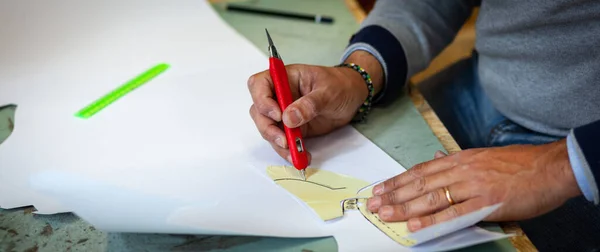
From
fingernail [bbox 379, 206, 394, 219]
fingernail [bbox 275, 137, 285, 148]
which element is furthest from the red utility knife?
fingernail [bbox 379, 206, 394, 219]

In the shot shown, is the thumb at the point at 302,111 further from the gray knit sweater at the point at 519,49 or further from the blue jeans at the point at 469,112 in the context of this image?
the blue jeans at the point at 469,112

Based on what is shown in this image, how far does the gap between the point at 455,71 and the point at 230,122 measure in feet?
1.58

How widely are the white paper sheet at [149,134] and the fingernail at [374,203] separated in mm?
19

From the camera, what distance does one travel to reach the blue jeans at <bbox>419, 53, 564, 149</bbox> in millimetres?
798

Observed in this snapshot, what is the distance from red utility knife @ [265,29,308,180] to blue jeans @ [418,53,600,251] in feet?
1.06

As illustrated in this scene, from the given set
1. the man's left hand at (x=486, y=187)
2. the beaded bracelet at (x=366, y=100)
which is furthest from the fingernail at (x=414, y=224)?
the beaded bracelet at (x=366, y=100)

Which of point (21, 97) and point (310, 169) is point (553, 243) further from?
point (21, 97)

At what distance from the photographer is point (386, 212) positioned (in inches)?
21.6

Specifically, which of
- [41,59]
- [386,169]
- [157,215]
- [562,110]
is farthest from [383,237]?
[41,59]

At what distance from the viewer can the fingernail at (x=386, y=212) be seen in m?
0.55

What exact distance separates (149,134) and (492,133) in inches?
21.1

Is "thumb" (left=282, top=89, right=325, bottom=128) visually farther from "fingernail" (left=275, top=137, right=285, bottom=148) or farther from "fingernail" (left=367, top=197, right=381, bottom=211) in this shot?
"fingernail" (left=367, top=197, right=381, bottom=211)

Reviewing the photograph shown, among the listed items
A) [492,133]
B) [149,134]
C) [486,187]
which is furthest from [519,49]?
[149,134]

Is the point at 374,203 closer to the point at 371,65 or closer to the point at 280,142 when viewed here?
the point at 280,142
